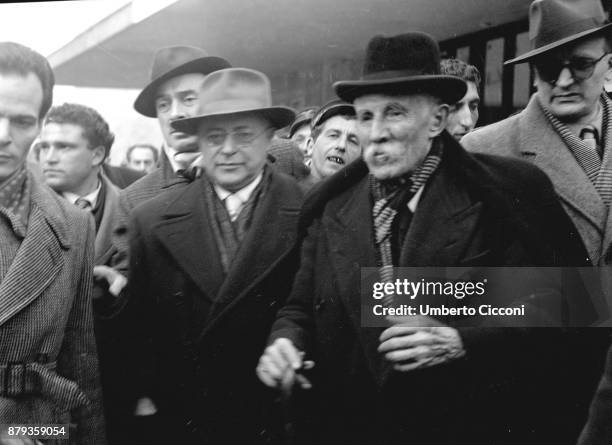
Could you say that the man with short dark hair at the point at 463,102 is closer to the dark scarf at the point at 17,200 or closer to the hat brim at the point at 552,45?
the hat brim at the point at 552,45

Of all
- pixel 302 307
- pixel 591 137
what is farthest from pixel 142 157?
pixel 591 137

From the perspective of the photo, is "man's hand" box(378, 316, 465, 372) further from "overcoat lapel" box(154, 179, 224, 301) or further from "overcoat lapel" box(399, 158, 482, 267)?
"overcoat lapel" box(154, 179, 224, 301)

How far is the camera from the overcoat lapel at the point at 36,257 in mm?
2615

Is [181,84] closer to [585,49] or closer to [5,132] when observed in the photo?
[5,132]

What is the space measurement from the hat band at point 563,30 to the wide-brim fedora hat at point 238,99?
0.84 metres

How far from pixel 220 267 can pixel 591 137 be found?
4.14 ft

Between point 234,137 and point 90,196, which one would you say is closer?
point 234,137

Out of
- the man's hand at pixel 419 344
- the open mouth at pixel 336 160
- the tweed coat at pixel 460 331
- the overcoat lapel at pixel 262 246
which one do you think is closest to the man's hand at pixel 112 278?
the overcoat lapel at pixel 262 246

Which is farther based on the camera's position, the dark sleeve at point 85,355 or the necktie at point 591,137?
the dark sleeve at point 85,355

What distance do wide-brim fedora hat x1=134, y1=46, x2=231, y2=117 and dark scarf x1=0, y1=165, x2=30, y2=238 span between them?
1.72 ft

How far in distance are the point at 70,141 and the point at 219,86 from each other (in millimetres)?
610

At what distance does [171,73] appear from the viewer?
286cm

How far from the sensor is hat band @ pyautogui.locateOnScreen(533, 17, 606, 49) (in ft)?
8.11

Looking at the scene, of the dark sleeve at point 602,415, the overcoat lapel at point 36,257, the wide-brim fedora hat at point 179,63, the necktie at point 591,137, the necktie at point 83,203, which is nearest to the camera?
the dark sleeve at point 602,415
